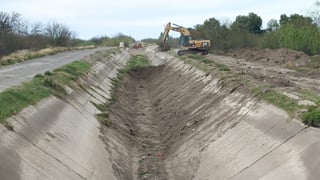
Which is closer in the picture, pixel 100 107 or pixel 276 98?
pixel 276 98

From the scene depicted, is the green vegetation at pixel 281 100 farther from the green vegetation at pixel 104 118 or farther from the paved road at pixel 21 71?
the paved road at pixel 21 71

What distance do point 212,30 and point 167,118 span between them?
169 ft

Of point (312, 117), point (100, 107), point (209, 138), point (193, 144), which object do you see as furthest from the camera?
point (100, 107)

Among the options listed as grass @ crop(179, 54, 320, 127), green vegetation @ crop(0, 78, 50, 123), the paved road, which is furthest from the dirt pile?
green vegetation @ crop(0, 78, 50, 123)

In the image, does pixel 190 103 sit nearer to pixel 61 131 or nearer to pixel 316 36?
pixel 61 131

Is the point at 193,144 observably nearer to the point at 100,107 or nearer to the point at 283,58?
the point at 100,107

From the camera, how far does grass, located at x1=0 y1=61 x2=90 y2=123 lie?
16.0m

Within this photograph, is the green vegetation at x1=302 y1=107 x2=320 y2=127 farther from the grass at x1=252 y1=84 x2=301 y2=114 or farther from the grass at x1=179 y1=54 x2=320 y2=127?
the grass at x1=252 y1=84 x2=301 y2=114

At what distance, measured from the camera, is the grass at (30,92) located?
631 inches

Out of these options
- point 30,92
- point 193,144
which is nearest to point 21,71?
point 30,92

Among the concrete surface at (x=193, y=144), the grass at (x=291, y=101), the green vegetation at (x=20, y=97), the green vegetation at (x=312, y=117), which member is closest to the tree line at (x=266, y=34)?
the concrete surface at (x=193, y=144)

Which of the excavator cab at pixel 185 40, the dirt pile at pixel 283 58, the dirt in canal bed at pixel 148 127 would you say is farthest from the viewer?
the excavator cab at pixel 185 40

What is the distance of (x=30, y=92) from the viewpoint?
19703mm

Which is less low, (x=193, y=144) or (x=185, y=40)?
(x=193, y=144)
